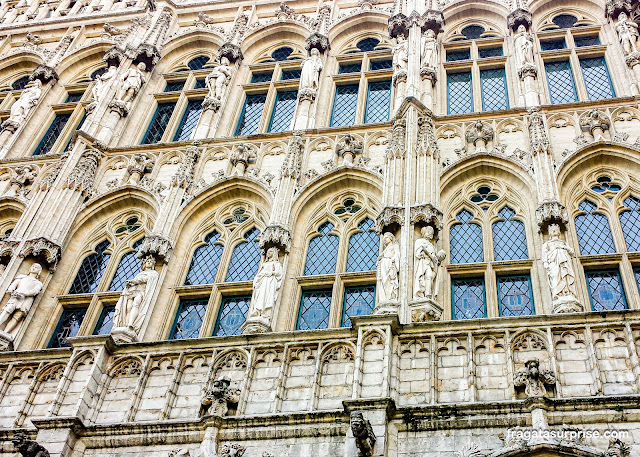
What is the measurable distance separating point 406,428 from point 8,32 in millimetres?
19500

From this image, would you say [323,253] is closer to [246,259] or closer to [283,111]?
[246,259]

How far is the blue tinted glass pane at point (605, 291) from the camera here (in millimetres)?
13195

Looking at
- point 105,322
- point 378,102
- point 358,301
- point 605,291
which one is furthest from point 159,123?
point 605,291

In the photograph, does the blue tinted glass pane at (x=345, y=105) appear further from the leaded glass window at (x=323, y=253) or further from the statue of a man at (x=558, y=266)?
the statue of a man at (x=558, y=266)

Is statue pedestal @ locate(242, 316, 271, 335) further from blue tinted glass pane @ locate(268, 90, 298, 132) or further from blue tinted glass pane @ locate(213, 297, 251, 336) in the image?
blue tinted glass pane @ locate(268, 90, 298, 132)

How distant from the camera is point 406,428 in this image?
1070 cm

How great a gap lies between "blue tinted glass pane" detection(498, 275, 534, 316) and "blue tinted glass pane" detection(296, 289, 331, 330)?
3.18m

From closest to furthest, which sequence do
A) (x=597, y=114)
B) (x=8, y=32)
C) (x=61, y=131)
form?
(x=597, y=114)
(x=61, y=131)
(x=8, y=32)

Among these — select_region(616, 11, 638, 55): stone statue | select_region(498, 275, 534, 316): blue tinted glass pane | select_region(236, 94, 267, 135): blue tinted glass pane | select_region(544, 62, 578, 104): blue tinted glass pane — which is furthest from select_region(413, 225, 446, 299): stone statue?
select_region(616, 11, 638, 55): stone statue

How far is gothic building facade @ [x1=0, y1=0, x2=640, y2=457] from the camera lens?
11125 millimetres

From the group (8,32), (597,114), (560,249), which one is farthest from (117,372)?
(8,32)

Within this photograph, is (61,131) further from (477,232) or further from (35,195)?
(477,232)

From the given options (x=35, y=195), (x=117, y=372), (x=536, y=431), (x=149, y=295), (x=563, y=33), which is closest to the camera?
(x=536, y=431)

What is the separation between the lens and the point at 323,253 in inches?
608
